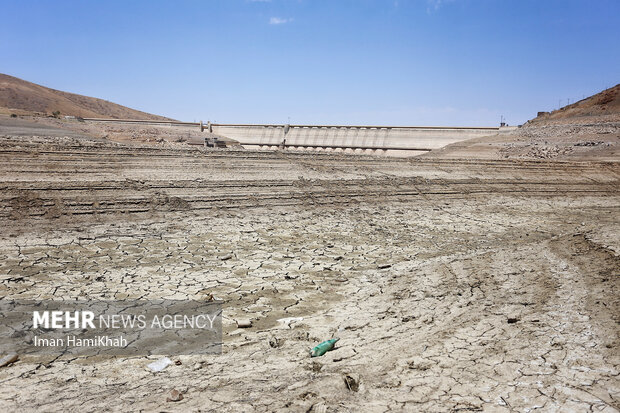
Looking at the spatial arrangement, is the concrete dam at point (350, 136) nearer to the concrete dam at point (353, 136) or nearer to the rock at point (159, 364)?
the concrete dam at point (353, 136)

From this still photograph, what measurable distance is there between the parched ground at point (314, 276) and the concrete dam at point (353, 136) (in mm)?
21196

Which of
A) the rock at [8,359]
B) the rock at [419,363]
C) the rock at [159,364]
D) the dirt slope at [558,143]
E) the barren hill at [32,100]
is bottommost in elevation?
the rock at [8,359]

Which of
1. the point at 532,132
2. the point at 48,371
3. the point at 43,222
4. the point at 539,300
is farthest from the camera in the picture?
the point at 532,132

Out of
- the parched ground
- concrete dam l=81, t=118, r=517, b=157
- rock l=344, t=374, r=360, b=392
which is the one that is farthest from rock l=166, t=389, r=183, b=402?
concrete dam l=81, t=118, r=517, b=157

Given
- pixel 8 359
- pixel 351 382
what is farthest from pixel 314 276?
pixel 8 359

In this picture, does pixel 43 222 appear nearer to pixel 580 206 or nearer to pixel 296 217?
pixel 296 217

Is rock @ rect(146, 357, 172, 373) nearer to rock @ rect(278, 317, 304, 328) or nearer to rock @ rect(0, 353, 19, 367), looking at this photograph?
rock @ rect(0, 353, 19, 367)

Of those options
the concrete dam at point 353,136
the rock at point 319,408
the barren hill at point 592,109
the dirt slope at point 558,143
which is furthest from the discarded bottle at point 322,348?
the barren hill at point 592,109

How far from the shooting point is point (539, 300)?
4.40m

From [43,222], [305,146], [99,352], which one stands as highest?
[305,146]

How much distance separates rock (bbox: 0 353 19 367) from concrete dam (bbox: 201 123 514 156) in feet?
108

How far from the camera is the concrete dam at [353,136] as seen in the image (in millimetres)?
33781

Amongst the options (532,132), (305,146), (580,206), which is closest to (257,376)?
(580,206)

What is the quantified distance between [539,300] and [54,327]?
515 cm
